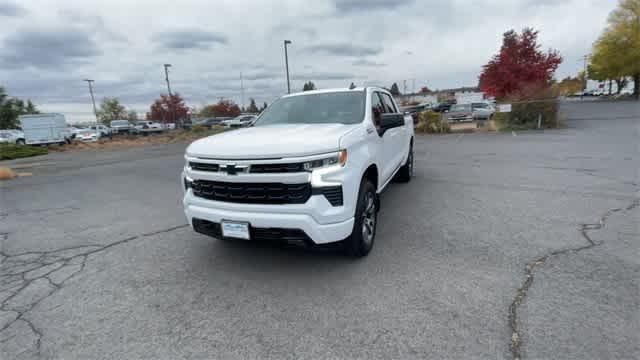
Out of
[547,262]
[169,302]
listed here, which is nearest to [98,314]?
[169,302]

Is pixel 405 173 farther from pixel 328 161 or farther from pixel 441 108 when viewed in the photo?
pixel 441 108

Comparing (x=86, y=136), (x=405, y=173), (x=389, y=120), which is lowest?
Answer: (x=405, y=173)

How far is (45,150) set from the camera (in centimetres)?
2248

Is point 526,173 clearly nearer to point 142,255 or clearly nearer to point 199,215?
point 199,215

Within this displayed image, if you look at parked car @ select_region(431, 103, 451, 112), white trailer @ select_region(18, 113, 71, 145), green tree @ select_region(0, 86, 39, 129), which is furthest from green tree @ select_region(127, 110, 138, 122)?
parked car @ select_region(431, 103, 451, 112)

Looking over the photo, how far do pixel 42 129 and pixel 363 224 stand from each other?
30.8 m

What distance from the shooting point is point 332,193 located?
3.04m

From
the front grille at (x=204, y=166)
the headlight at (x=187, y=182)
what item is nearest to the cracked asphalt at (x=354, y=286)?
the headlight at (x=187, y=182)

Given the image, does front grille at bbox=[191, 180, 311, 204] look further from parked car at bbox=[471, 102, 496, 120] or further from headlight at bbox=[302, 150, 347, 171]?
parked car at bbox=[471, 102, 496, 120]

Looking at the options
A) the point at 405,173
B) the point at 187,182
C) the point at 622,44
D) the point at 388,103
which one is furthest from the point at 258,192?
the point at 622,44

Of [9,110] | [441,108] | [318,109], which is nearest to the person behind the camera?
[318,109]

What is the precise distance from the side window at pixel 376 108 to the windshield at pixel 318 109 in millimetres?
183

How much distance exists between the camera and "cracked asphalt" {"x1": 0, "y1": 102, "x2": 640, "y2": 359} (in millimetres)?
2422

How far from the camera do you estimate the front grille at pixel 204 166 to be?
3.27 metres
